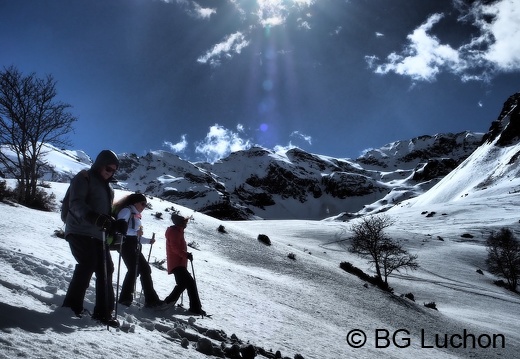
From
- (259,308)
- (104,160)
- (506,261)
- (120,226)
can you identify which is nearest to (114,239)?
(120,226)

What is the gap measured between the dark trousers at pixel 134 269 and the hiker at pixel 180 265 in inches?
20.1

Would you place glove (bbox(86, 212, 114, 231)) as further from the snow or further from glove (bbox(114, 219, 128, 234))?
the snow

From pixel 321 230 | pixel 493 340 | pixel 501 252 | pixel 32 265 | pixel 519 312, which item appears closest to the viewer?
pixel 32 265

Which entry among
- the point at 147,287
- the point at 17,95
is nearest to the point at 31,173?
the point at 17,95

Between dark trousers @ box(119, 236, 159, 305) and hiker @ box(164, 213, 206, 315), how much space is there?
20.1 inches

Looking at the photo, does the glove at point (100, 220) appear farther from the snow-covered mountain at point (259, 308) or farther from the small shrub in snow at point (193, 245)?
the small shrub in snow at point (193, 245)

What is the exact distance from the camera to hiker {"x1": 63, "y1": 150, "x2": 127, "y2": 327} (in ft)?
14.6

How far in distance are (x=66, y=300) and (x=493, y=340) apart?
16117mm

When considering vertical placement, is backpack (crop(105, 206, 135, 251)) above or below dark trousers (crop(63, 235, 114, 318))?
above

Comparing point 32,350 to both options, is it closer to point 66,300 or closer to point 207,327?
point 66,300

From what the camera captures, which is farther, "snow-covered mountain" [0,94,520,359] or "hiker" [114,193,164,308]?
"hiker" [114,193,164,308]

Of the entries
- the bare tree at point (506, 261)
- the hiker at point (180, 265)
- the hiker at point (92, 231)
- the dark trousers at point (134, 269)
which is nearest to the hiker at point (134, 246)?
the dark trousers at point (134, 269)

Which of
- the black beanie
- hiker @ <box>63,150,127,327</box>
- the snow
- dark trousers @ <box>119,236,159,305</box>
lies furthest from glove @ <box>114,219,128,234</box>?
dark trousers @ <box>119,236,159,305</box>

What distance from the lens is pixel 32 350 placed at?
3.04m
